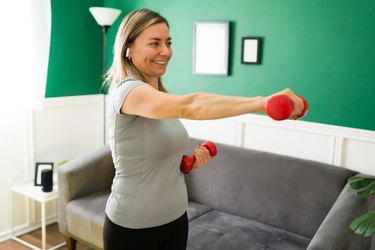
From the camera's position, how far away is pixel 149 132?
3.86ft

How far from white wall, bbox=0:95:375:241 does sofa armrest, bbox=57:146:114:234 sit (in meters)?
0.53

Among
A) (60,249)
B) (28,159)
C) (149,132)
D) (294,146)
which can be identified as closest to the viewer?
(149,132)

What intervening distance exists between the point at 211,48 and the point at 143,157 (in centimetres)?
188

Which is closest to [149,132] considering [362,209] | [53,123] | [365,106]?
[362,209]

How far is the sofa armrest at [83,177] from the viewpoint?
8.84 feet

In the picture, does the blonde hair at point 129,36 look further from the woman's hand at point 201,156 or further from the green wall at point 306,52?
the green wall at point 306,52

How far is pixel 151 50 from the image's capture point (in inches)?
49.8

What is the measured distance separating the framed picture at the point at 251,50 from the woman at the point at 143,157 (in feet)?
4.85

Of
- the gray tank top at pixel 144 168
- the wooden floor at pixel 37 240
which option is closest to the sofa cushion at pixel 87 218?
the wooden floor at pixel 37 240

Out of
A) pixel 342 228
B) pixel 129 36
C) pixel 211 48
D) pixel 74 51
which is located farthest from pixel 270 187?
pixel 74 51

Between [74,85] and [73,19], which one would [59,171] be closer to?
[74,85]

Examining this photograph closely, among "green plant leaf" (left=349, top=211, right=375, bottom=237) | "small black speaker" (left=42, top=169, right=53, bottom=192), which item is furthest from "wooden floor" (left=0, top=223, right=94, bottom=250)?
"green plant leaf" (left=349, top=211, right=375, bottom=237)

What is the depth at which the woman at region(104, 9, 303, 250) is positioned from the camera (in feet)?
3.88

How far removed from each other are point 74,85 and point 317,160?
2120mm
